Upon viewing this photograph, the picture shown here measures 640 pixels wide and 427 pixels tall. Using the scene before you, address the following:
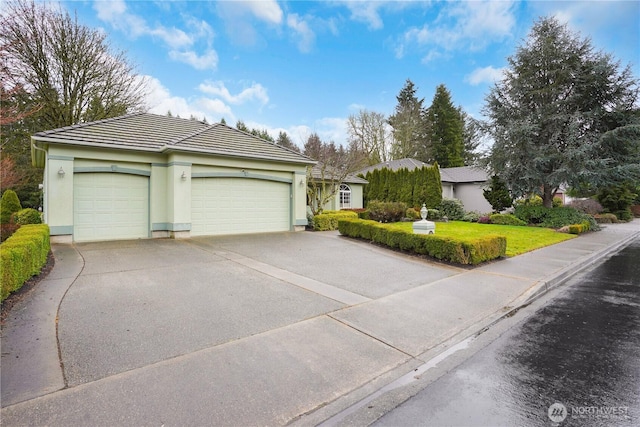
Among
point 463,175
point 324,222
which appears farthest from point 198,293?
point 463,175

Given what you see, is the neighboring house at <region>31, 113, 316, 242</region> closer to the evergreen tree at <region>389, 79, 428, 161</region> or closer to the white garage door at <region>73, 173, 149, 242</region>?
the white garage door at <region>73, 173, 149, 242</region>

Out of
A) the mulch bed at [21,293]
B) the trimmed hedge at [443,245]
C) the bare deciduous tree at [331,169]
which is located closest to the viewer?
the mulch bed at [21,293]

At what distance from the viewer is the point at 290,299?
5172 mm

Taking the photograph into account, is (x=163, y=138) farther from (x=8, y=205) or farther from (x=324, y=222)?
(x=8, y=205)

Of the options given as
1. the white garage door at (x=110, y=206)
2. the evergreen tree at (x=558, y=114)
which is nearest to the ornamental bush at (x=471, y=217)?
the evergreen tree at (x=558, y=114)

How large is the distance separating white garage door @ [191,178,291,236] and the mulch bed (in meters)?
5.21

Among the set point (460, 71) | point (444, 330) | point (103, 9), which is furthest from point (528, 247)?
point (103, 9)

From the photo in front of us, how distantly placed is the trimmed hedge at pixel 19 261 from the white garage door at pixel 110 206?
411 centimetres

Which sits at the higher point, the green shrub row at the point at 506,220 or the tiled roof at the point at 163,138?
the tiled roof at the point at 163,138

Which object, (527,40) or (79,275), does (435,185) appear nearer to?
(527,40)

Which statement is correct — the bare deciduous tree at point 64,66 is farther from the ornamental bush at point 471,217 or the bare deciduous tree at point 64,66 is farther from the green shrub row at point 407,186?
the ornamental bush at point 471,217

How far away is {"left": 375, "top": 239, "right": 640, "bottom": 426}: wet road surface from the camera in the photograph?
2535 millimetres

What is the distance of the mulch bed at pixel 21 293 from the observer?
166 inches

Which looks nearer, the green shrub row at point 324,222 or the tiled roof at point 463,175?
the green shrub row at point 324,222
